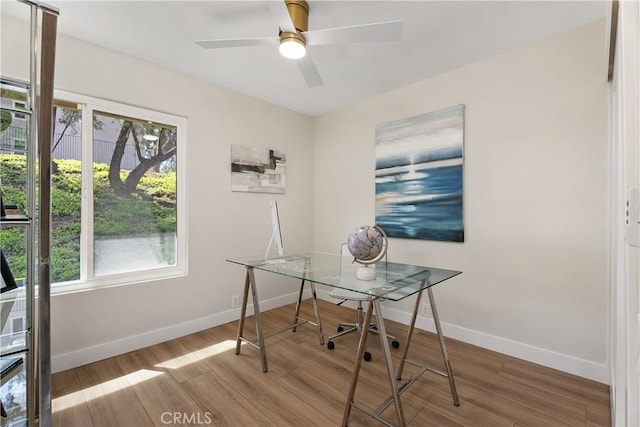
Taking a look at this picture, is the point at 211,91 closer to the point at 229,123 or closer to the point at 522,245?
the point at 229,123

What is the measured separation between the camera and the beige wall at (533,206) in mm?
2010

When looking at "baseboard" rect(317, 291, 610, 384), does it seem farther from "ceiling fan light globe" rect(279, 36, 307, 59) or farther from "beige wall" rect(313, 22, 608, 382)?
"ceiling fan light globe" rect(279, 36, 307, 59)

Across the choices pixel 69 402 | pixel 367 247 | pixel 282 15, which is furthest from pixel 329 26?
pixel 69 402

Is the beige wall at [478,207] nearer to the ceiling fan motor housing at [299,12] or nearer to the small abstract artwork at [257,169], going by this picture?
the small abstract artwork at [257,169]

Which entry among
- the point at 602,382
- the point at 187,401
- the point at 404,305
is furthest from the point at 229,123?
the point at 602,382

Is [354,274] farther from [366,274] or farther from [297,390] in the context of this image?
[297,390]

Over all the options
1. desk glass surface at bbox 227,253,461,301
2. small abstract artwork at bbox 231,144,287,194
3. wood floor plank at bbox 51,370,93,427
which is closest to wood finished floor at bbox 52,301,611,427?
wood floor plank at bbox 51,370,93,427

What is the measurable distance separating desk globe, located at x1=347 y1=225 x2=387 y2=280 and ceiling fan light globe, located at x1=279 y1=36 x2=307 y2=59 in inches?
44.9

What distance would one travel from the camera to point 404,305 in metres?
3.05

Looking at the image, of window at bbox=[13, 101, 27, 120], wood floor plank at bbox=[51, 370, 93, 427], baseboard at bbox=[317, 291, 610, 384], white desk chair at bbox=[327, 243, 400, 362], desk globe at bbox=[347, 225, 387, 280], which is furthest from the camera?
white desk chair at bbox=[327, 243, 400, 362]

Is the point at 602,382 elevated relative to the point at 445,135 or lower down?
lower down

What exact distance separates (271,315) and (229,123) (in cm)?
217

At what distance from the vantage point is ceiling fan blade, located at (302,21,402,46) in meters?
1.50

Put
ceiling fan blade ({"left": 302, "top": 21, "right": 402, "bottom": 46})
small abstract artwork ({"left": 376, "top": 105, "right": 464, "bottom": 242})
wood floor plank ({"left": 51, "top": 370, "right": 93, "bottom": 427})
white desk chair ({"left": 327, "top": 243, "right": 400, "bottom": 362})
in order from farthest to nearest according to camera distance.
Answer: small abstract artwork ({"left": 376, "top": 105, "right": 464, "bottom": 242}) < white desk chair ({"left": 327, "top": 243, "right": 400, "bottom": 362}) < wood floor plank ({"left": 51, "top": 370, "right": 93, "bottom": 427}) < ceiling fan blade ({"left": 302, "top": 21, "right": 402, "bottom": 46})
